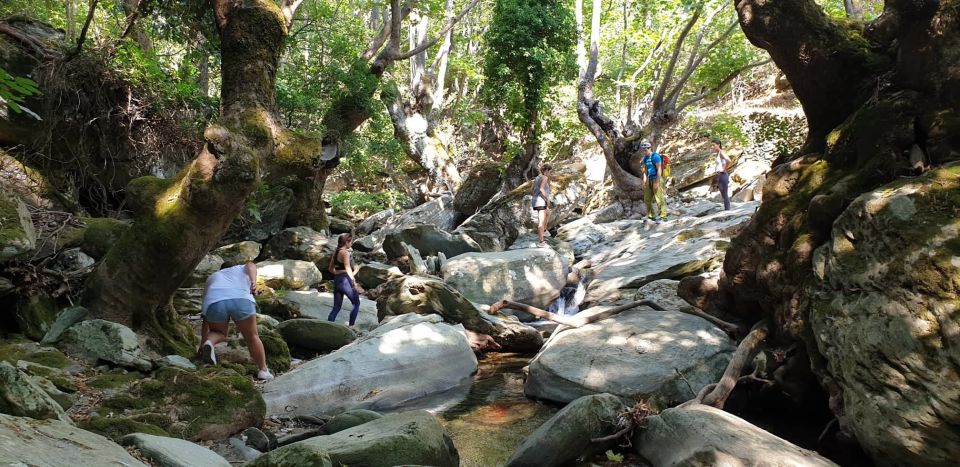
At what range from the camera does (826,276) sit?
17.0 ft

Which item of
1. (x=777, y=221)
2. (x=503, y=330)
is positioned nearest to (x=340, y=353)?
(x=503, y=330)

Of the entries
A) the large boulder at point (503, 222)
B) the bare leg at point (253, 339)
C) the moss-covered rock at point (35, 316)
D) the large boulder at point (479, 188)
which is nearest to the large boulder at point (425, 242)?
the large boulder at point (503, 222)

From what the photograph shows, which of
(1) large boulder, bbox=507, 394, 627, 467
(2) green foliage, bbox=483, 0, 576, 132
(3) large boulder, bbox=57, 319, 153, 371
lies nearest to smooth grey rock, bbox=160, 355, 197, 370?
(3) large boulder, bbox=57, 319, 153, 371

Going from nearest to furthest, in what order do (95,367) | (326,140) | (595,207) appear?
(95,367) < (326,140) < (595,207)

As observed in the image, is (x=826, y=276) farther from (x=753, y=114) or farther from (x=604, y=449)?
(x=753, y=114)

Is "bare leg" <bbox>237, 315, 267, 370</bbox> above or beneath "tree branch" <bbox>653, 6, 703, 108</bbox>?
beneath

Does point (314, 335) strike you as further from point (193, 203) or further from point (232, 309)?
point (193, 203)

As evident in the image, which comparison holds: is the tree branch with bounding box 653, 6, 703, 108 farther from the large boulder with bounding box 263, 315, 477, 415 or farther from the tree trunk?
the tree trunk

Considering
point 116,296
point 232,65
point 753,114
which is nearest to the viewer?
point 116,296

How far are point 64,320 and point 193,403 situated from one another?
2230 millimetres

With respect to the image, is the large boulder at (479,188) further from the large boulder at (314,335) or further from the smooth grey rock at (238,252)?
the large boulder at (314,335)

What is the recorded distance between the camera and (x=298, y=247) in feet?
45.5

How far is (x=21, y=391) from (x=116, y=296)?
3245 mm

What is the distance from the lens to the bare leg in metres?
6.60
